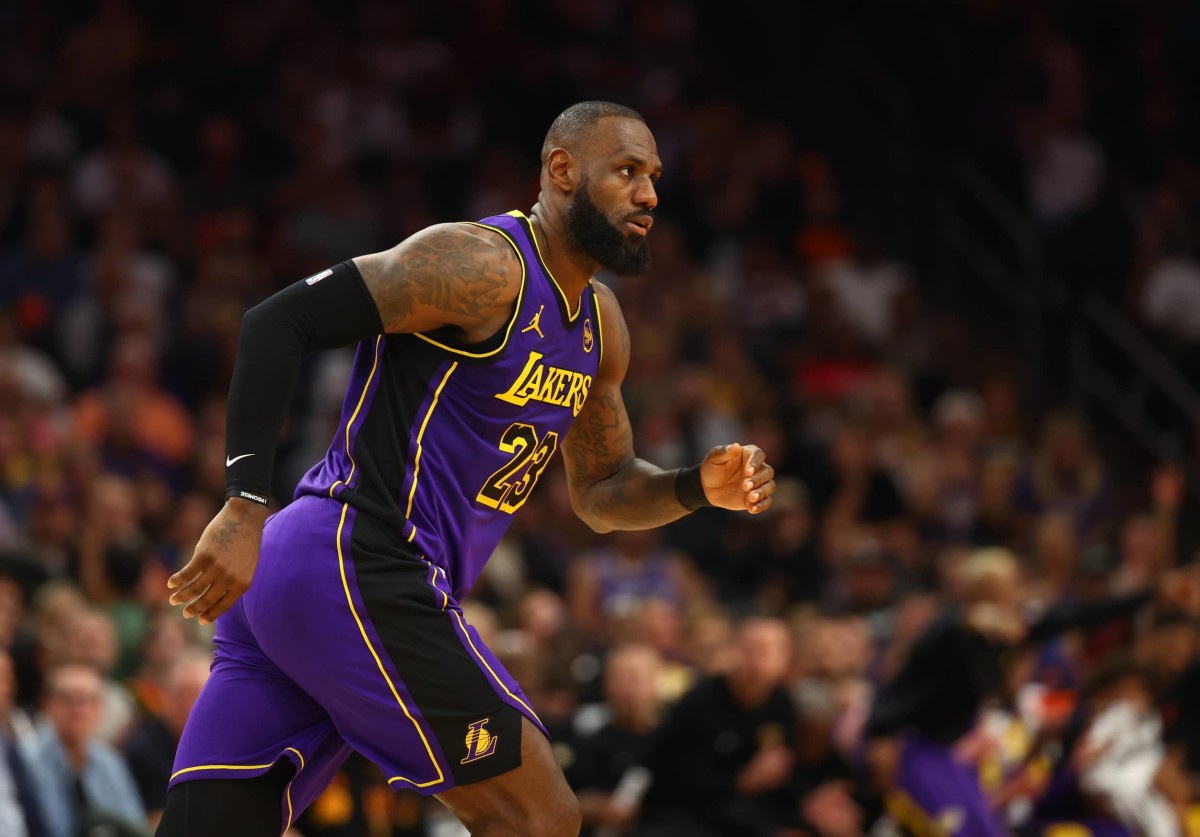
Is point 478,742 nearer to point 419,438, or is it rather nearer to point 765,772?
point 419,438

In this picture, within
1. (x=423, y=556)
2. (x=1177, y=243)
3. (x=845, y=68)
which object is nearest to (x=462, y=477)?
(x=423, y=556)

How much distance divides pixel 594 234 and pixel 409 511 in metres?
0.92

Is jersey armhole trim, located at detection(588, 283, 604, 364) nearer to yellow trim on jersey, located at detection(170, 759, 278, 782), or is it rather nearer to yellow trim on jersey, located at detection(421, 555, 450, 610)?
yellow trim on jersey, located at detection(421, 555, 450, 610)

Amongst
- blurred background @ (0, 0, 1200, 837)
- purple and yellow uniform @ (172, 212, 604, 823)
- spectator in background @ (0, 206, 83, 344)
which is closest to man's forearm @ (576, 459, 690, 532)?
purple and yellow uniform @ (172, 212, 604, 823)

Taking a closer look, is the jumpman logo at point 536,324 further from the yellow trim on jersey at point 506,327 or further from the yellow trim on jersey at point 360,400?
the yellow trim on jersey at point 360,400

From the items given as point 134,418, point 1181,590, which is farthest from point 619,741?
point 134,418

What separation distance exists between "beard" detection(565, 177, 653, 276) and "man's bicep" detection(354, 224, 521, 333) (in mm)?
325

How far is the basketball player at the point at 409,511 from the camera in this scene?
4094mm

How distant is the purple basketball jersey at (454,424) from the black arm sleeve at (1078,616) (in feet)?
13.0

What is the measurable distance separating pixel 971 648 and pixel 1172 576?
1228 millimetres

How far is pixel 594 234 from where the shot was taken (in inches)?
180

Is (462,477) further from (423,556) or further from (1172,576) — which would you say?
(1172,576)

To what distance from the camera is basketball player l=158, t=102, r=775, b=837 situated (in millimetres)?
4094

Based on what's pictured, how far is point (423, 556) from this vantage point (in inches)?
170
